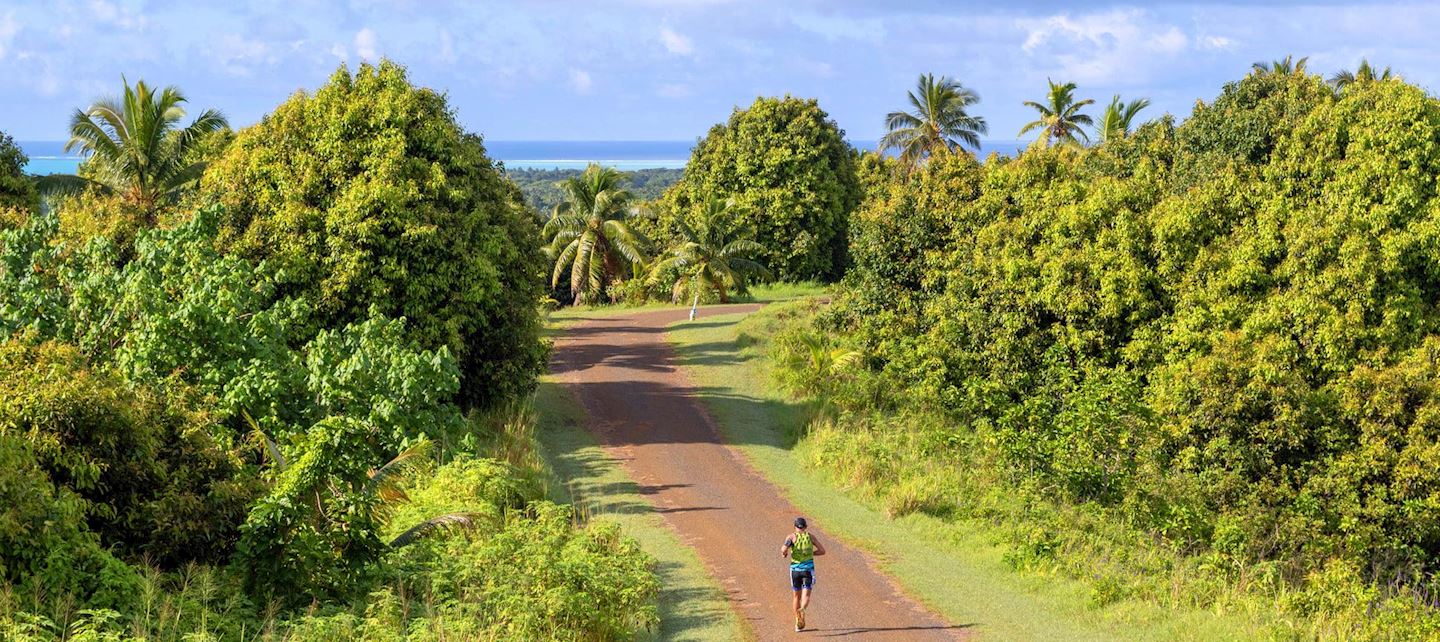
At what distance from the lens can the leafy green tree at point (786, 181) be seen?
51.9 m

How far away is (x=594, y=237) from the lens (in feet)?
170

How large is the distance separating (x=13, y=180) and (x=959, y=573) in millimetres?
25579

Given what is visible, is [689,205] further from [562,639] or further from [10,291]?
[562,639]

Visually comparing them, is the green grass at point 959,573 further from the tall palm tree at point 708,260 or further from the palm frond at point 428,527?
the tall palm tree at point 708,260

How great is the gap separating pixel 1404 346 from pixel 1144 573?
7884 millimetres

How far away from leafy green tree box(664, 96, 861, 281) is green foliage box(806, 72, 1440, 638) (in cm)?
2179

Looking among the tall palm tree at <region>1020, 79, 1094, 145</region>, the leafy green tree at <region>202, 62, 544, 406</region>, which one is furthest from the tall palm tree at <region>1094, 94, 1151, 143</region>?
the leafy green tree at <region>202, 62, 544, 406</region>

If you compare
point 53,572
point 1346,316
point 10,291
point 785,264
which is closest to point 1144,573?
point 1346,316

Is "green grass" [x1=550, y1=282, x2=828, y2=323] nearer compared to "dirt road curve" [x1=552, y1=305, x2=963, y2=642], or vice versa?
"dirt road curve" [x1=552, y1=305, x2=963, y2=642]

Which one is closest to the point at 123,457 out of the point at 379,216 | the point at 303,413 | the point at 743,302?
the point at 303,413

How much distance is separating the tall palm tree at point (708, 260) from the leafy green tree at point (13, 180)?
21.2m

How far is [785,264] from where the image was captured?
53062 millimetres

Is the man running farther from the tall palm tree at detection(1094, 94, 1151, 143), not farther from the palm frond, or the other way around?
the tall palm tree at detection(1094, 94, 1151, 143)

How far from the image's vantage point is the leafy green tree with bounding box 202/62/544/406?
24.9 meters
